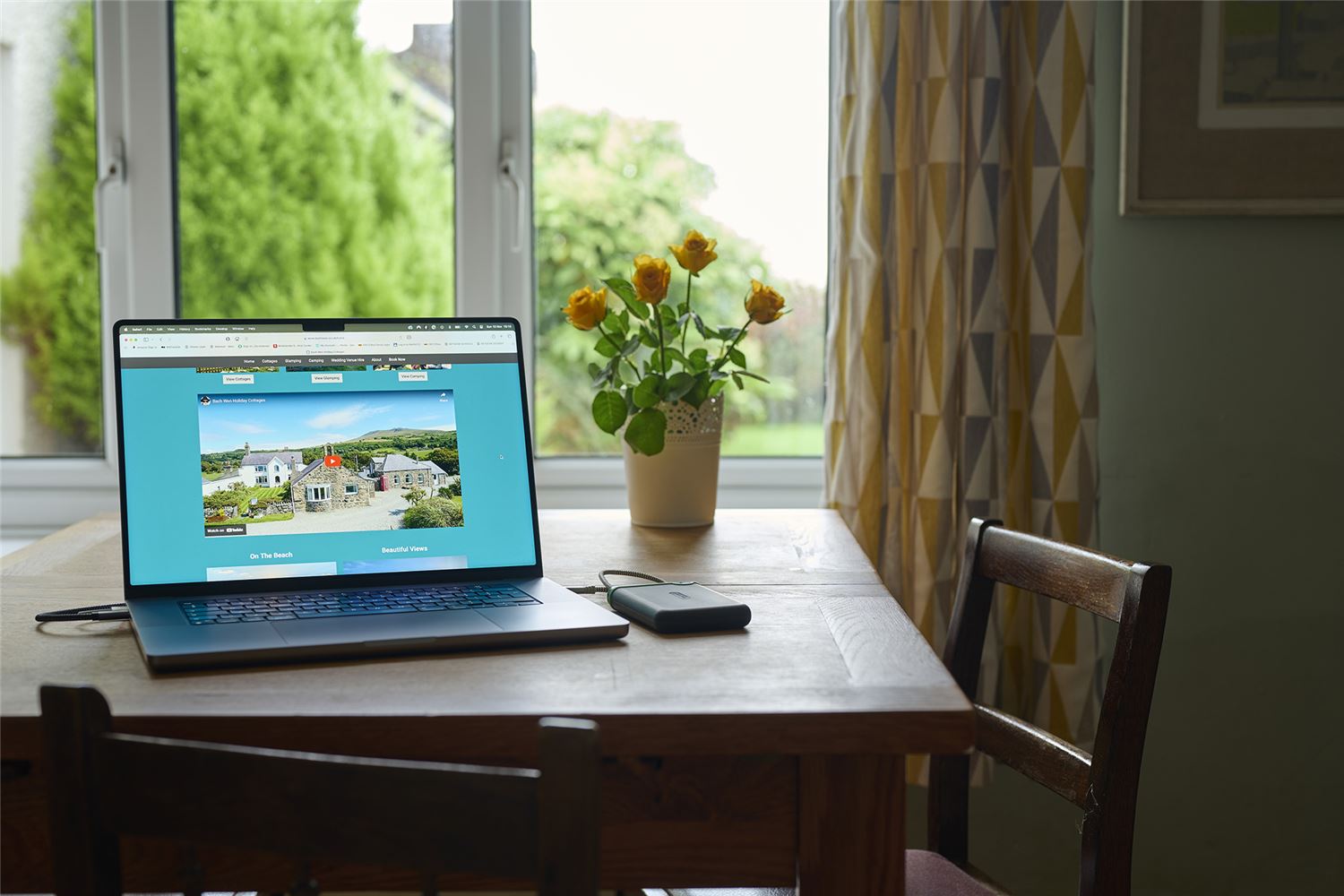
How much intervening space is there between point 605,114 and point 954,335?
0.77 m

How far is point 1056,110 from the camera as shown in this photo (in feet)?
5.76

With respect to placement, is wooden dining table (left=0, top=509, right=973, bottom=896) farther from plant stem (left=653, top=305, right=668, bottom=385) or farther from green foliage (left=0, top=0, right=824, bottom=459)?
green foliage (left=0, top=0, right=824, bottom=459)

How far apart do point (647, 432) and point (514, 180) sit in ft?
2.56

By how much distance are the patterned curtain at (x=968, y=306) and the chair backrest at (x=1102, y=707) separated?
42 cm

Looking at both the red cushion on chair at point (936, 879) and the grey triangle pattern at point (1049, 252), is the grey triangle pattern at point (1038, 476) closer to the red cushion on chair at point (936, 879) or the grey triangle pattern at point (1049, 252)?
the grey triangle pattern at point (1049, 252)

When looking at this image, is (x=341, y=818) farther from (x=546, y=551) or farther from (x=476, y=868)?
(x=546, y=551)

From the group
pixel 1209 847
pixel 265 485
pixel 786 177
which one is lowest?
pixel 1209 847

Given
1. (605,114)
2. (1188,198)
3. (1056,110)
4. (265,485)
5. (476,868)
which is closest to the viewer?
(476,868)

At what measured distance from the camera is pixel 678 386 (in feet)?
4.95

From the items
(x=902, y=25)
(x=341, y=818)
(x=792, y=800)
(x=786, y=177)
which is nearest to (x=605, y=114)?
(x=786, y=177)

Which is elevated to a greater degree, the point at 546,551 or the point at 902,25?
the point at 902,25

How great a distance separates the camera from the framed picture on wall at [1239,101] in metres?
1.87

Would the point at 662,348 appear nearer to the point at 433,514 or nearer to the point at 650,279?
the point at 650,279

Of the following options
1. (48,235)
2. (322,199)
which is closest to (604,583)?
(322,199)
